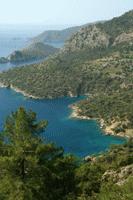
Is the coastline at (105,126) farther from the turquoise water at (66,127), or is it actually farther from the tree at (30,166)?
the tree at (30,166)

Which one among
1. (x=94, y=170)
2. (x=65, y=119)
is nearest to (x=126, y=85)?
(x=65, y=119)

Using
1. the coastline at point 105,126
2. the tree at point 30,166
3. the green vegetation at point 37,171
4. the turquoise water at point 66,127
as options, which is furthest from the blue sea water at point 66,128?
the tree at point 30,166

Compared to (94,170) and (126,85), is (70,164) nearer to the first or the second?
(94,170)

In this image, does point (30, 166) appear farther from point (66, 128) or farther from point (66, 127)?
point (66, 127)

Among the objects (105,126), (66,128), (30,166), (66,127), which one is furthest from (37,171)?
(66,127)

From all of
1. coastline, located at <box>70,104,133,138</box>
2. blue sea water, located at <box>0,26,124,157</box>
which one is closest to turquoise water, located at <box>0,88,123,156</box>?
blue sea water, located at <box>0,26,124,157</box>

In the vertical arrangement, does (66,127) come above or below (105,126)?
below

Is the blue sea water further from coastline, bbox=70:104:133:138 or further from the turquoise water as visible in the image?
coastline, bbox=70:104:133:138
